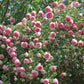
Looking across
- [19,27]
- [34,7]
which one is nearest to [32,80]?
[19,27]

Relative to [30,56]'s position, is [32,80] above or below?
below

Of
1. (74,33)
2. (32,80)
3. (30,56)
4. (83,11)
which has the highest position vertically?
(83,11)

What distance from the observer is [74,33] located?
10.3ft

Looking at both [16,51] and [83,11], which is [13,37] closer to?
[16,51]

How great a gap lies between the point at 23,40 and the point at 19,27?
32cm

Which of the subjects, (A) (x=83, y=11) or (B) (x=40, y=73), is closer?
(B) (x=40, y=73)

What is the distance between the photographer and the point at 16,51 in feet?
10.1

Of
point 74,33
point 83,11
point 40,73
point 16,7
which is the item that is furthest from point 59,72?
point 16,7

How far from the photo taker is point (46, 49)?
3.05 metres

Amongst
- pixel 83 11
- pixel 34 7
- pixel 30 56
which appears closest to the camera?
pixel 30 56

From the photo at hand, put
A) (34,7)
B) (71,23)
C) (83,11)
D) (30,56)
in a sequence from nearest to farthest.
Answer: (30,56)
(71,23)
(83,11)
(34,7)

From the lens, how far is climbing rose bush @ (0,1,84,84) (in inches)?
112

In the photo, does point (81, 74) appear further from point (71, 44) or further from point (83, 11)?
point (83, 11)

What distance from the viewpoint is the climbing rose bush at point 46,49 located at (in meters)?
2.84
